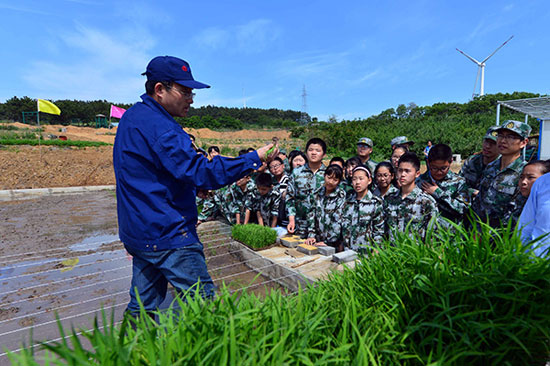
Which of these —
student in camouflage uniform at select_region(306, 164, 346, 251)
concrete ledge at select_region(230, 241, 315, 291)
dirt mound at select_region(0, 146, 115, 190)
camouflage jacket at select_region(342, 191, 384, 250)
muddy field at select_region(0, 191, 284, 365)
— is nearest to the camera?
muddy field at select_region(0, 191, 284, 365)

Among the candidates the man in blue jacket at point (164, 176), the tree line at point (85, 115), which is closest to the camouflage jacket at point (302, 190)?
the man in blue jacket at point (164, 176)

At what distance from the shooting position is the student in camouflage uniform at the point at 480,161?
418 cm

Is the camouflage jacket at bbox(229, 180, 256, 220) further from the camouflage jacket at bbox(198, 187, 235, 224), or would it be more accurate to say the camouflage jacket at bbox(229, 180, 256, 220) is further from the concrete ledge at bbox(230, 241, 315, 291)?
the concrete ledge at bbox(230, 241, 315, 291)

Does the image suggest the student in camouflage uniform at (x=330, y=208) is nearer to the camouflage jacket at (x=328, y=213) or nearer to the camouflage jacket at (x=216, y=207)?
the camouflage jacket at (x=328, y=213)

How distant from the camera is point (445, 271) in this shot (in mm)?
1534

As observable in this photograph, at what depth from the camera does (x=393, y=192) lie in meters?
3.80

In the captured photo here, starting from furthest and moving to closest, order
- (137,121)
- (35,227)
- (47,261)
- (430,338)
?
(35,227) < (47,261) < (137,121) < (430,338)

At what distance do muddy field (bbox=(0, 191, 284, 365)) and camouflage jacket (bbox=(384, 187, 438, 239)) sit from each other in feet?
5.09

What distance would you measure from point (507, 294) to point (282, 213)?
441 centimetres

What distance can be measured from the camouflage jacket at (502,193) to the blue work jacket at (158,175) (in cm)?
300

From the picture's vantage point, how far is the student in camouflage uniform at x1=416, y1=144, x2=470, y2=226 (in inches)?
148

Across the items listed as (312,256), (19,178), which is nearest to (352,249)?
(312,256)

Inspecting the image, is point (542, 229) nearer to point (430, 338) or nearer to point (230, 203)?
point (430, 338)

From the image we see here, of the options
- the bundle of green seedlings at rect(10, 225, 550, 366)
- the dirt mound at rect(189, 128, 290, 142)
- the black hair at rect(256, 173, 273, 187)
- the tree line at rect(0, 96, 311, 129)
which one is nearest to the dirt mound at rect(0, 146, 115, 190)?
the black hair at rect(256, 173, 273, 187)
